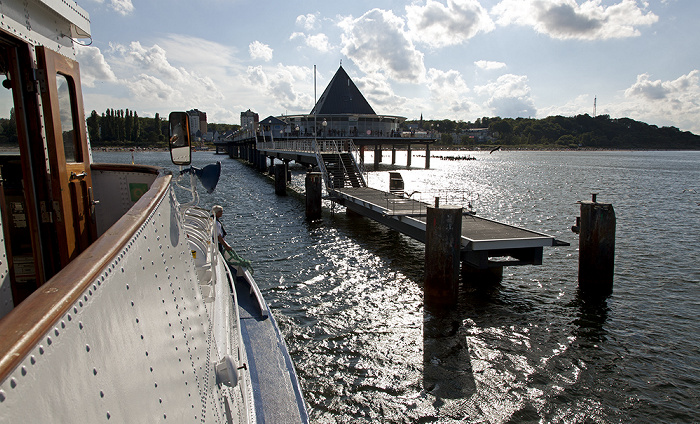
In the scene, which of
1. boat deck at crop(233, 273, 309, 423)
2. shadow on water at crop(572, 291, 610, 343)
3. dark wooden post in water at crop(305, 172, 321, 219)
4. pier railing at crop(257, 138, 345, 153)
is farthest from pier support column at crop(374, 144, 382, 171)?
boat deck at crop(233, 273, 309, 423)

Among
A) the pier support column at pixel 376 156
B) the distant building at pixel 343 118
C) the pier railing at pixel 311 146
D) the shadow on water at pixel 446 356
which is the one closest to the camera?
the shadow on water at pixel 446 356

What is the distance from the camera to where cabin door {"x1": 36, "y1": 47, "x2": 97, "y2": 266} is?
164 inches

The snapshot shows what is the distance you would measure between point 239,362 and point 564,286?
1065cm

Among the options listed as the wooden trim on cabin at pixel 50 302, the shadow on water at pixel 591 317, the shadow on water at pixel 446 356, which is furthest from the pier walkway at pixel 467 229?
the wooden trim on cabin at pixel 50 302

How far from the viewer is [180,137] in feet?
14.7

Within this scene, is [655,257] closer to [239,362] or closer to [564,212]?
[564,212]

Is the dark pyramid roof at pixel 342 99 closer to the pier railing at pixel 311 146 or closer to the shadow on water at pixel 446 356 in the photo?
the pier railing at pixel 311 146

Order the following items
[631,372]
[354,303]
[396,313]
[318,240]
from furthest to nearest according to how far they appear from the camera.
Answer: [318,240]
[354,303]
[396,313]
[631,372]

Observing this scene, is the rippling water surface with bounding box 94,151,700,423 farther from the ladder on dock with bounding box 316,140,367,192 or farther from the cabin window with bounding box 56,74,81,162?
the ladder on dock with bounding box 316,140,367,192

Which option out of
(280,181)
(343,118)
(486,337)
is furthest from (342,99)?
(486,337)

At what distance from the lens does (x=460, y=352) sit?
28.9 feet

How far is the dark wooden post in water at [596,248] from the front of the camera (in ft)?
36.7

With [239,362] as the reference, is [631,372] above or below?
below

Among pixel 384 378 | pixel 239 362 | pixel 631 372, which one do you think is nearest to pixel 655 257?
pixel 631 372
